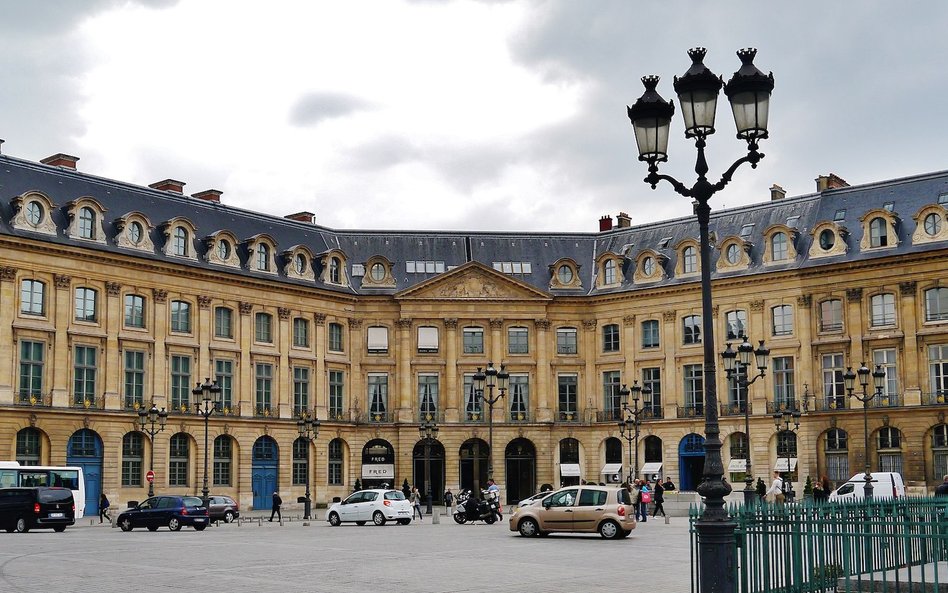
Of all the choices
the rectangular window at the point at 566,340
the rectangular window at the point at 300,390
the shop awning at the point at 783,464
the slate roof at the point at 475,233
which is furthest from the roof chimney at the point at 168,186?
the shop awning at the point at 783,464

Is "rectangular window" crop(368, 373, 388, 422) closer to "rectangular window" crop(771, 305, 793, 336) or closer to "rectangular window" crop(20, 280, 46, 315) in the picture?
"rectangular window" crop(20, 280, 46, 315)

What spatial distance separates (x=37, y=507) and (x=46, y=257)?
17870 millimetres

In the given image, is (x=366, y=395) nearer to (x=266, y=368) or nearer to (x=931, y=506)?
(x=266, y=368)

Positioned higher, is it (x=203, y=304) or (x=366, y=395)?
(x=203, y=304)

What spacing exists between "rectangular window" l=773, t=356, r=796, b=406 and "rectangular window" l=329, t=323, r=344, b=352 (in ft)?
79.8

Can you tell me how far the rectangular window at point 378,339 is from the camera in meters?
68.3

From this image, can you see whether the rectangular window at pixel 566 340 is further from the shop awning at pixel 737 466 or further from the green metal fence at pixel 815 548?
the green metal fence at pixel 815 548

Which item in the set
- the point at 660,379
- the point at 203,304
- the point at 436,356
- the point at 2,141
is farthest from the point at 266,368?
the point at 660,379

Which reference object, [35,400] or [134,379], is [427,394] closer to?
[134,379]

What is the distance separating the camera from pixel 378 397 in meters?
68.1

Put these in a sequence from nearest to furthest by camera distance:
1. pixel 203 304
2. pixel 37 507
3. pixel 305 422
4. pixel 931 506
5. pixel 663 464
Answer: pixel 931 506, pixel 37 507, pixel 305 422, pixel 203 304, pixel 663 464

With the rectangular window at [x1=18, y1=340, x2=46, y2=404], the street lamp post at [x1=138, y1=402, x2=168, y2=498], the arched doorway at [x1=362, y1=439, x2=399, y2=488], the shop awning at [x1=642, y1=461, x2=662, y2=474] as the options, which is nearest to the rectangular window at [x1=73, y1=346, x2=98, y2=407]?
the rectangular window at [x1=18, y1=340, x2=46, y2=404]

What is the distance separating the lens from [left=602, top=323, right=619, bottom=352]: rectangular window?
6894 cm

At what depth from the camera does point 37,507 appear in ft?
128
